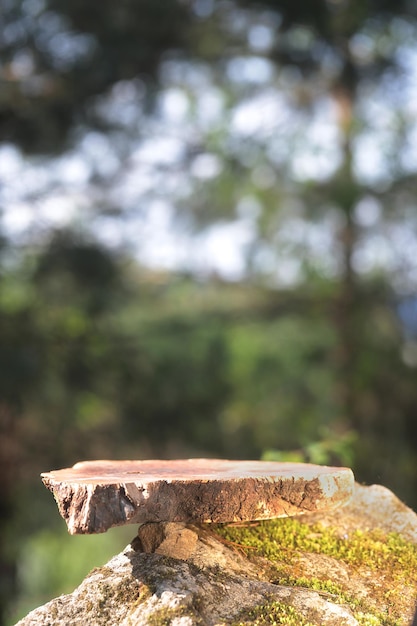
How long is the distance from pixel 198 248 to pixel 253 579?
4.80 meters

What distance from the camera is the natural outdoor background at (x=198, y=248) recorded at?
4691 mm

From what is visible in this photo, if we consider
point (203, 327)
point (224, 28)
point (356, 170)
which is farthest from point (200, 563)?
point (224, 28)

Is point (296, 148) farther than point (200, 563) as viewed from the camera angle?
Yes

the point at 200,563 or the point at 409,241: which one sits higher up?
the point at 409,241

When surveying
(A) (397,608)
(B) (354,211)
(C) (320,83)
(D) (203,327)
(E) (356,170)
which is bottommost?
(A) (397,608)

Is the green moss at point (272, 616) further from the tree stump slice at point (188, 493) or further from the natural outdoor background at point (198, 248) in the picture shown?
the natural outdoor background at point (198, 248)

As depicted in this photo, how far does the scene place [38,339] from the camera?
178 inches

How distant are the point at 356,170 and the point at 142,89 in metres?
1.66

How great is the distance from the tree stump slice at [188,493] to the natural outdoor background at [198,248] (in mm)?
2945

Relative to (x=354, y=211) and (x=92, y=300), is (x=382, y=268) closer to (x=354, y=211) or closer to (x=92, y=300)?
(x=354, y=211)

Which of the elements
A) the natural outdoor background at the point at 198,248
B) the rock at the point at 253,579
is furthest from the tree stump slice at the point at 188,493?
the natural outdoor background at the point at 198,248

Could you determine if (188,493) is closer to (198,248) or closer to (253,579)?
(253,579)

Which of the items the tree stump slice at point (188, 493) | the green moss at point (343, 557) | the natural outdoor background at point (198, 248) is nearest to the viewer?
the tree stump slice at point (188, 493)

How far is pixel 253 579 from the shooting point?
1306 mm
